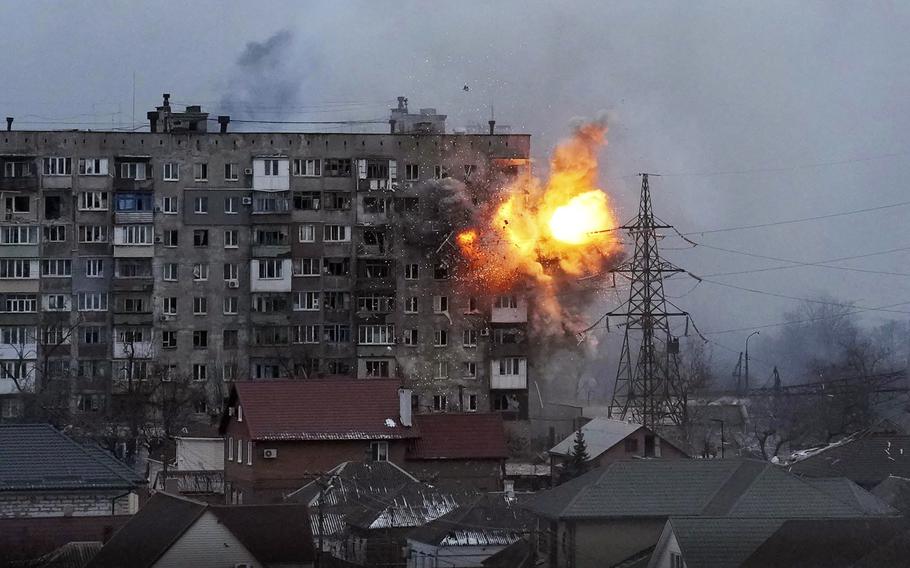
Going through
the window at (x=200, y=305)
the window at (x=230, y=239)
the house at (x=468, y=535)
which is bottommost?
the house at (x=468, y=535)

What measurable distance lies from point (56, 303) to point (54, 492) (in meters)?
47.7

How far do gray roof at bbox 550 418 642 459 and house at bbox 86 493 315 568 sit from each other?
2917 centimetres

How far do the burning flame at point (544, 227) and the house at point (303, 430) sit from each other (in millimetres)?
25659

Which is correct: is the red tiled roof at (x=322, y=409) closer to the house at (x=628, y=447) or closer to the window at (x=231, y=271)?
the house at (x=628, y=447)

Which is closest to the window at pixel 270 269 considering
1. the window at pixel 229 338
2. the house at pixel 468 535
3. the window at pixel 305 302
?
the window at pixel 305 302

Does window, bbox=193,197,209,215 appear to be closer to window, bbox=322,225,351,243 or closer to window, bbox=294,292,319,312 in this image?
window, bbox=322,225,351,243

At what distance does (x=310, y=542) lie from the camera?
52.2 meters

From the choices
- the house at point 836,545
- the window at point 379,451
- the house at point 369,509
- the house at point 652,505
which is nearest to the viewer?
the house at point 836,545

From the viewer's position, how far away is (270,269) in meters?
99.8

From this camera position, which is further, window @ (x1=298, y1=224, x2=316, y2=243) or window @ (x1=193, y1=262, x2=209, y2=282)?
window @ (x1=298, y1=224, x2=316, y2=243)

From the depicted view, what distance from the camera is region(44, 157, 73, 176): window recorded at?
98.9 m

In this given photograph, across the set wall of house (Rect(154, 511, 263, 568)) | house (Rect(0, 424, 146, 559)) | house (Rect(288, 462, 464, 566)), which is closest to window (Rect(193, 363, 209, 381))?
house (Rect(288, 462, 464, 566))

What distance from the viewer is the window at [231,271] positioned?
100188 millimetres

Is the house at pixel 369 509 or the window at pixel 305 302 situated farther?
the window at pixel 305 302
